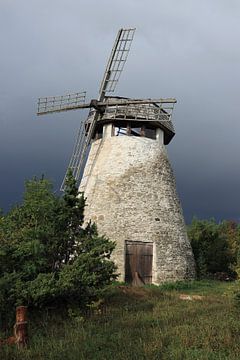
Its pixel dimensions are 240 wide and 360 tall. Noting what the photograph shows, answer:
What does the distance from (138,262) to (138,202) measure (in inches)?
105

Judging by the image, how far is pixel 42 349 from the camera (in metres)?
9.00

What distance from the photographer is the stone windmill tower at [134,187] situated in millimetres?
19656

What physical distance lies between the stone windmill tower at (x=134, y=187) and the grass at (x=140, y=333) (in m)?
5.00

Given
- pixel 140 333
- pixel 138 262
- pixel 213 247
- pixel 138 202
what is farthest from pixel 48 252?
pixel 213 247

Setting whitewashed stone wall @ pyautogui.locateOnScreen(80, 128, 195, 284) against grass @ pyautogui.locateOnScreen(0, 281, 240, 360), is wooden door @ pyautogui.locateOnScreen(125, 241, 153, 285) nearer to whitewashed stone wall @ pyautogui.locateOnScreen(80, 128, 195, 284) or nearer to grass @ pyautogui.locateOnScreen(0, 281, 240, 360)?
whitewashed stone wall @ pyautogui.locateOnScreen(80, 128, 195, 284)

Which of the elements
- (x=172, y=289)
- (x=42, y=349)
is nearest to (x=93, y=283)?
(x=42, y=349)

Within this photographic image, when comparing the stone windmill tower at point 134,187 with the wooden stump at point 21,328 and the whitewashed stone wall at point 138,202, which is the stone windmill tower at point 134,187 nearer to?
the whitewashed stone wall at point 138,202

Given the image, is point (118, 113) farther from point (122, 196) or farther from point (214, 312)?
point (214, 312)

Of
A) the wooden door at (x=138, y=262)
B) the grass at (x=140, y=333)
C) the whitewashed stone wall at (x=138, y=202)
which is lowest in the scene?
the grass at (x=140, y=333)

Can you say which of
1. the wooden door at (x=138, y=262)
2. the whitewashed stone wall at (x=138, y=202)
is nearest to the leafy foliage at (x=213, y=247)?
the whitewashed stone wall at (x=138, y=202)

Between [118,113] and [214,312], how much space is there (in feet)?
36.9

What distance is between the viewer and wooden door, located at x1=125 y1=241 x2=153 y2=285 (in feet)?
63.8

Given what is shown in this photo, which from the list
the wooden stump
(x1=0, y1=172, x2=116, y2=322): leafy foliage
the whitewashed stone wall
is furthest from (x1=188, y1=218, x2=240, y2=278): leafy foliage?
the wooden stump

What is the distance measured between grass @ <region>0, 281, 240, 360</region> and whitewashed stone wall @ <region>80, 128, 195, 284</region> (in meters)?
5.14
